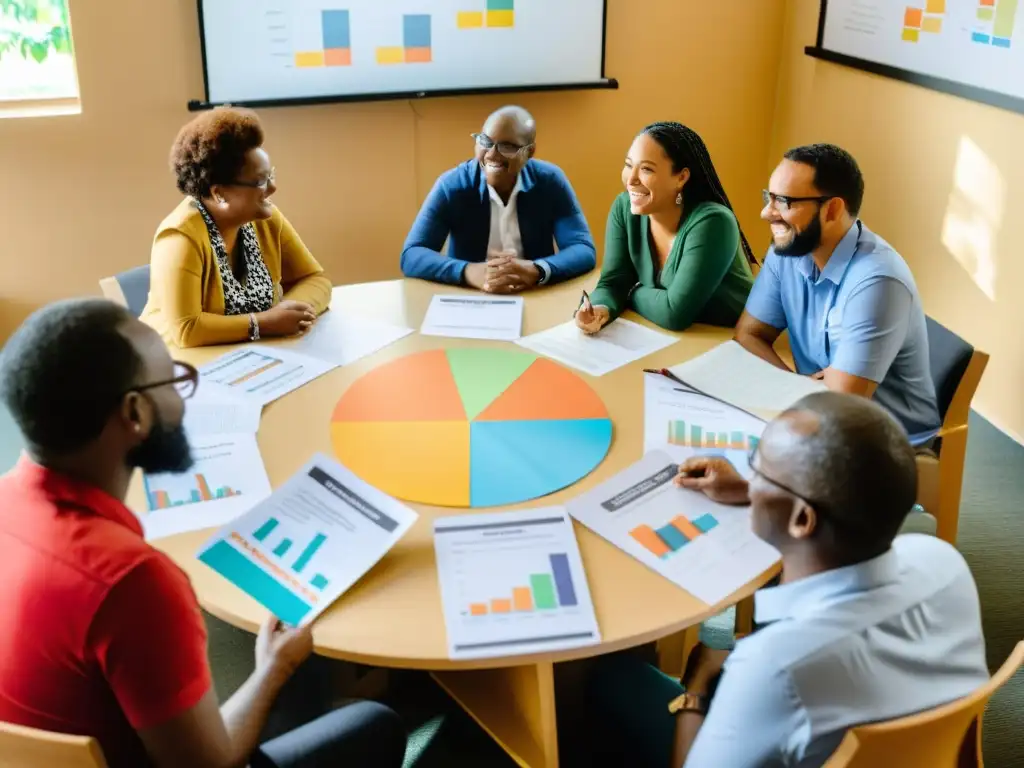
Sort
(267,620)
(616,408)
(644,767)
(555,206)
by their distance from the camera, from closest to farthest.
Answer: (267,620) → (644,767) → (616,408) → (555,206)

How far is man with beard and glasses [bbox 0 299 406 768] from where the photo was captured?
1.22 m

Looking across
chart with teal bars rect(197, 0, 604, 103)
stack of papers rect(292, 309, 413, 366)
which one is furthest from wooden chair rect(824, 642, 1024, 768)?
chart with teal bars rect(197, 0, 604, 103)

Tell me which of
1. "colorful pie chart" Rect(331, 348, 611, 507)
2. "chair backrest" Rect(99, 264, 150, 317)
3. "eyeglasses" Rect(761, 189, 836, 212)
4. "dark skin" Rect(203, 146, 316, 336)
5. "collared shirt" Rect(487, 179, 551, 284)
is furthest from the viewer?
"collared shirt" Rect(487, 179, 551, 284)

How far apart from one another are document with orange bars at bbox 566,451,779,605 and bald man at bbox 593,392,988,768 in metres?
0.25

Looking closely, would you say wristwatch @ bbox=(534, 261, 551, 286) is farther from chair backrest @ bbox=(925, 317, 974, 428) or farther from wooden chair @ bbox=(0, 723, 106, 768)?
wooden chair @ bbox=(0, 723, 106, 768)

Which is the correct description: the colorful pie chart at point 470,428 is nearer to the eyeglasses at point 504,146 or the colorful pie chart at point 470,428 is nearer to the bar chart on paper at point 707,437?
the bar chart on paper at point 707,437

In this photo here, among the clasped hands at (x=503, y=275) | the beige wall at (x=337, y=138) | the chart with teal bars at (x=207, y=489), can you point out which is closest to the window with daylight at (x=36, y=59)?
the beige wall at (x=337, y=138)

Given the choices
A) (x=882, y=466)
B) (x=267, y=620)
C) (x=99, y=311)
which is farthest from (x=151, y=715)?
(x=882, y=466)

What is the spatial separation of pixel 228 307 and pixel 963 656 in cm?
202

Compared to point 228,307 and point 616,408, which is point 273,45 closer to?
point 228,307

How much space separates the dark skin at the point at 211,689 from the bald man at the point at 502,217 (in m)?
1.62

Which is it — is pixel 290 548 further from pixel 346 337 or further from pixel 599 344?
pixel 599 344

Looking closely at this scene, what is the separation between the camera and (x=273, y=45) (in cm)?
391

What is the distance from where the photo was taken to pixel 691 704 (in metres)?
1.62
